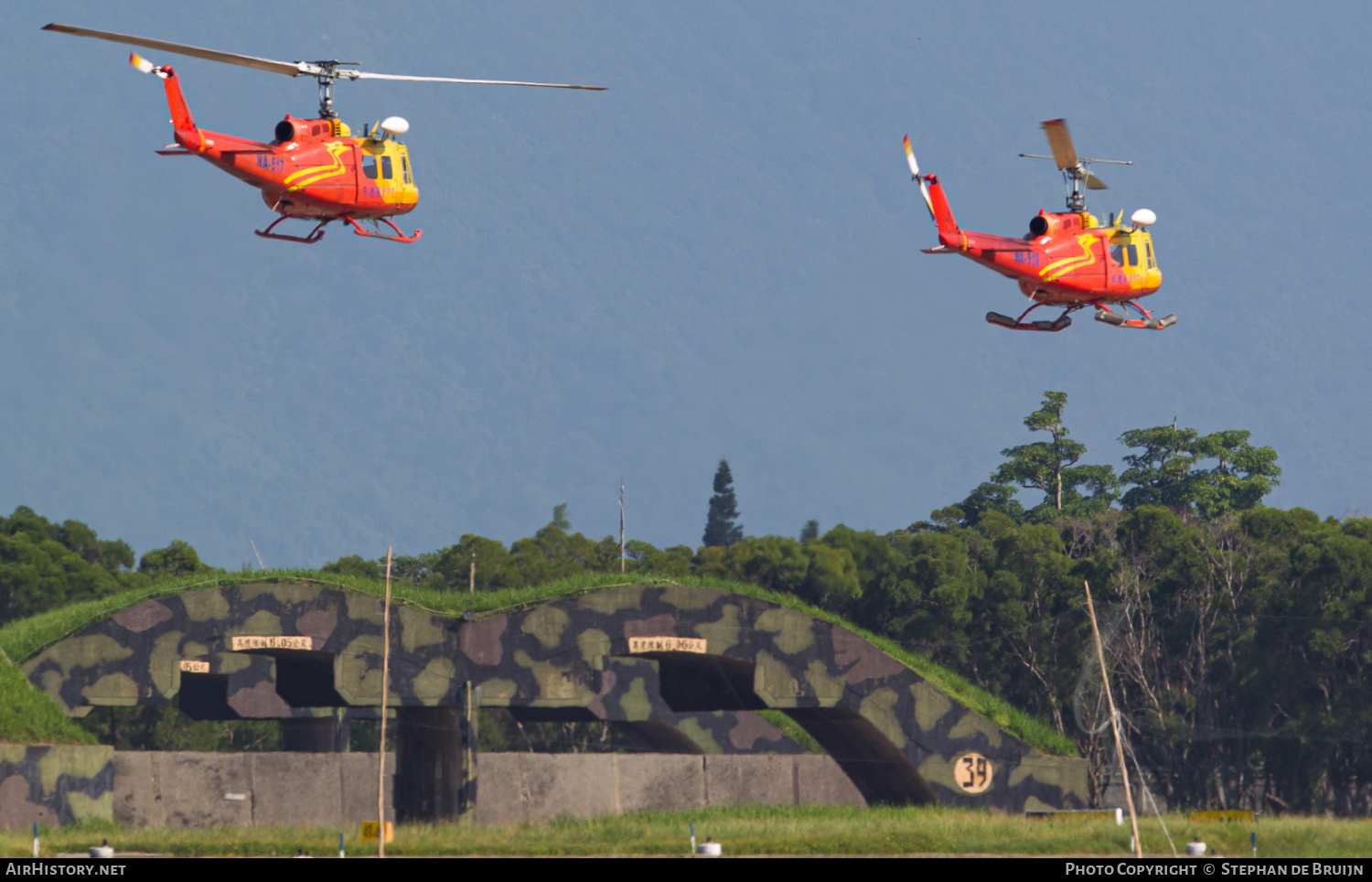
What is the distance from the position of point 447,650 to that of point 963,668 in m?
31.5

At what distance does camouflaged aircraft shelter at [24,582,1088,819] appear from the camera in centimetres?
4747

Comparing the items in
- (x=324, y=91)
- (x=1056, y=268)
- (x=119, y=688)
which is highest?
(x=324, y=91)

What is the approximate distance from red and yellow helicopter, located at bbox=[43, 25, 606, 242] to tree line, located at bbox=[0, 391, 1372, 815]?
25973mm

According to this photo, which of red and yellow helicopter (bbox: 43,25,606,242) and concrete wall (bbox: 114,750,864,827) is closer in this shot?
red and yellow helicopter (bbox: 43,25,606,242)

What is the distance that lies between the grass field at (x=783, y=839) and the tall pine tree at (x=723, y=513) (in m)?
117

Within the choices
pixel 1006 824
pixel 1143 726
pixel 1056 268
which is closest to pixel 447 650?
pixel 1006 824

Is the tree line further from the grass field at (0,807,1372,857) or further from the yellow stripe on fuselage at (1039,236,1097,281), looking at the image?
the yellow stripe on fuselage at (1039,236,1097,281)

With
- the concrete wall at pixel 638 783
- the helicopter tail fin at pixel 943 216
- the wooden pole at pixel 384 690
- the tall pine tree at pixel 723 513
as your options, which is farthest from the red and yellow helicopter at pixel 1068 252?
the tall pine tree at pixel 723 513

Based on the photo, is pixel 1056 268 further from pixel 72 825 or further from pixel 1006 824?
pixel 72 825

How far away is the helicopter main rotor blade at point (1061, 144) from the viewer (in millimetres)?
39781

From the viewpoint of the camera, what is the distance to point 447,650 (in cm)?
4750

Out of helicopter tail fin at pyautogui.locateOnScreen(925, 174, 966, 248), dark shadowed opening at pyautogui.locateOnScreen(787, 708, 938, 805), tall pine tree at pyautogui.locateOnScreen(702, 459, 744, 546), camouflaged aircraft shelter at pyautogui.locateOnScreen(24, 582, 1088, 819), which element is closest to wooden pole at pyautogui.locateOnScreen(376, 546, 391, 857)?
camouflaged aircraft shelter at pyautogui.locateOnScreen(24, 582, 1088, 819)

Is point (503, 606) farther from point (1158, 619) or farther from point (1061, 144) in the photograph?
point (1158, 619)

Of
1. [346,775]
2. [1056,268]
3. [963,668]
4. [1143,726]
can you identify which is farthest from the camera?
[963,668]
